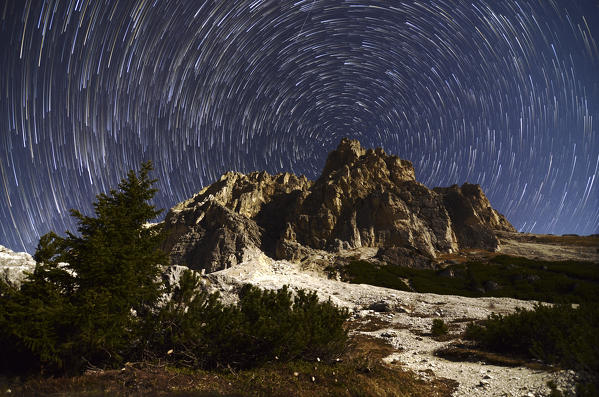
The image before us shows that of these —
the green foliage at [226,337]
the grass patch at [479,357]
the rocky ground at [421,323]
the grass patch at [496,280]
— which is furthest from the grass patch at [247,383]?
the grass patch at [496,280]

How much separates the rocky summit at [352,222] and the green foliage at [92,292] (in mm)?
55695

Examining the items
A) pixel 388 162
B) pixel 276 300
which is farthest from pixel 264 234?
pixel 276 300

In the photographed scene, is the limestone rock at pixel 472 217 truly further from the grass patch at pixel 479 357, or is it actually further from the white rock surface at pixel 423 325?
the grass patch at pixel 479 357

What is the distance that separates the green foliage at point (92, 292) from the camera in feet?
20.7

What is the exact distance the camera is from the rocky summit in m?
68.9

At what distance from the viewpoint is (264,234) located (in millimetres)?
85000

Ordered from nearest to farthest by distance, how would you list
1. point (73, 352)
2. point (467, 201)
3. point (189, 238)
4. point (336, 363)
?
1. point (73, 352)
2. point (336, 363)
3. point (189, 238)
4. point (467, 201)

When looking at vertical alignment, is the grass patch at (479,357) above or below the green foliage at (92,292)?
below

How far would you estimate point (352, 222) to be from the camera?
7531 cm

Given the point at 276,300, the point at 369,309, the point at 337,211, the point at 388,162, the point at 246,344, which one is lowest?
the point at 369,309

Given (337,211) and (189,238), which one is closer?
(189,238)

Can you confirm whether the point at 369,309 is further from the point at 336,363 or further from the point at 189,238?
the point at 189,238

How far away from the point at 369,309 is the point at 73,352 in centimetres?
2079

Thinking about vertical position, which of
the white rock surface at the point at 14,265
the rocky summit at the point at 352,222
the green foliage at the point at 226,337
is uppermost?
the rocky summit at the point at 352,222
